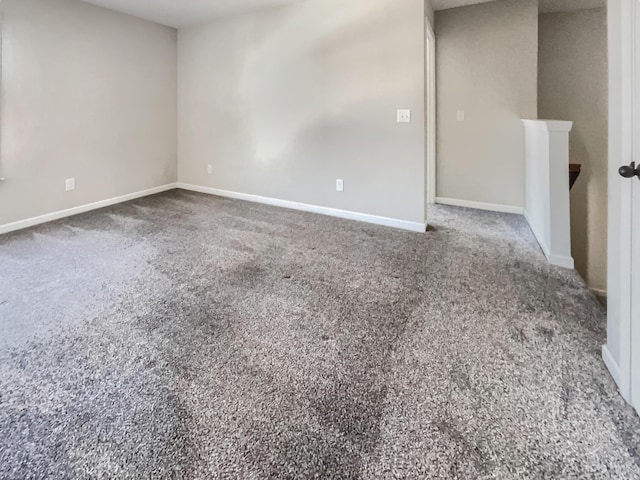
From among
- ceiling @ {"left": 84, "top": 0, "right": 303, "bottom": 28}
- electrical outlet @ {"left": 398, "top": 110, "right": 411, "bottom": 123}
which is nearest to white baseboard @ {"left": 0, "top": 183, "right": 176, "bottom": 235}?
ceiling @ {"left": 84, "top": 0, "right": 303, "bottom": 28}

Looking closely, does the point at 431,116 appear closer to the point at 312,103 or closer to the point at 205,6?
the point at 312,103

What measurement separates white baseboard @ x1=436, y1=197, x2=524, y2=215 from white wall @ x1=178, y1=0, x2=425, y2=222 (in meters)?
1.42

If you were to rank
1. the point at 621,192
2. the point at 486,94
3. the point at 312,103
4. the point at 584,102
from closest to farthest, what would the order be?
the point at 621,192
the point at 312,103
the point at 486,94
the point at 584,102

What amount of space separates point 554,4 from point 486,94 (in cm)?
121

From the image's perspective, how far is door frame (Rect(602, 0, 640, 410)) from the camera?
1251mm

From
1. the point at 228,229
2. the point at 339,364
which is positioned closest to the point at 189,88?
the point at 228,229

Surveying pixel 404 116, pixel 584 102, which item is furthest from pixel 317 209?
pixel 584 102

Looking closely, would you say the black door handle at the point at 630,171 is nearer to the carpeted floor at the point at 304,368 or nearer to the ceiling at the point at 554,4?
the carpeted floor at the point at 304,368

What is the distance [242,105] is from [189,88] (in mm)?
1035

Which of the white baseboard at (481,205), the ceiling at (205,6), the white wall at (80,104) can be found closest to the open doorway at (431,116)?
the white baseboard at (481,205)

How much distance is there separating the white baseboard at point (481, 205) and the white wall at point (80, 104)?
3.90 m

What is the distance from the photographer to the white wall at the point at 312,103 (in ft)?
11.0

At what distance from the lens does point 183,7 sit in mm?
4012

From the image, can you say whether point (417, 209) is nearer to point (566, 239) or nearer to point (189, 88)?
point (566, 239)
